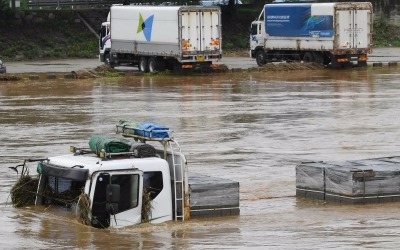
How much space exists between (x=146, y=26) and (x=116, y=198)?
145 ft

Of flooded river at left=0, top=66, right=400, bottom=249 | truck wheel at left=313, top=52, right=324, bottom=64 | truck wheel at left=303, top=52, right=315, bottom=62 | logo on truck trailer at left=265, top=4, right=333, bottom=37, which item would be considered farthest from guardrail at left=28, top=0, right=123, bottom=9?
truck wheel at left=313, top=52, right=324, bottom=64

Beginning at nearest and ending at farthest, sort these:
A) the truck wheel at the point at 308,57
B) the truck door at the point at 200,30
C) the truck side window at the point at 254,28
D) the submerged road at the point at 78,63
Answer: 1. the truck door at the point at 200,30
2. the truck wheel at the point at 308,57
3. the submerged road at the point at 78,63
4. the truck side window at the point at 254,28

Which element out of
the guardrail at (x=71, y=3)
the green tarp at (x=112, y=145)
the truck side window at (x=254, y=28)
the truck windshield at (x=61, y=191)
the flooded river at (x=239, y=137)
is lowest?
the flooded river at (x=239, y=137)

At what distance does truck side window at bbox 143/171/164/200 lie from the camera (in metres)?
19.0

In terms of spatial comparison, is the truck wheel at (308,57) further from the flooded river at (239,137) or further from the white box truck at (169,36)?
the white box truck at (169,36)

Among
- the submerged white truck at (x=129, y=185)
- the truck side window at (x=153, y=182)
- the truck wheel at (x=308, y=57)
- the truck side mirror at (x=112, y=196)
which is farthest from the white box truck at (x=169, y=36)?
the truck side mirror at (x=112, y=196)

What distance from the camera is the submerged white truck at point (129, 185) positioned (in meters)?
18.5

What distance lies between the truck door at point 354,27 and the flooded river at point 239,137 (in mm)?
Result: 1709

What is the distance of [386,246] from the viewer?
17359 millimetres

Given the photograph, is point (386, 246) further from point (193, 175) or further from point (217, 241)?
point (193, 175)

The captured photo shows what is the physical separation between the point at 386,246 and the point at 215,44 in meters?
43.4

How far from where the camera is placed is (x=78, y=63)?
7606 centimetres

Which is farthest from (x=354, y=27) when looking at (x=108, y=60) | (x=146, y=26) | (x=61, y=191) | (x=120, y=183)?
(x=120, y=183)

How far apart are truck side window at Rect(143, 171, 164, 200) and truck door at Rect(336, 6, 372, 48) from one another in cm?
4406
